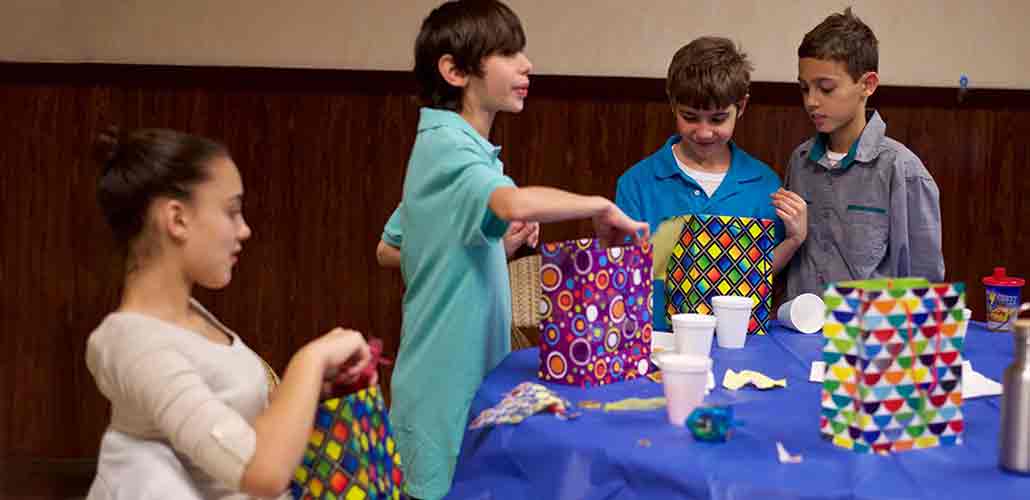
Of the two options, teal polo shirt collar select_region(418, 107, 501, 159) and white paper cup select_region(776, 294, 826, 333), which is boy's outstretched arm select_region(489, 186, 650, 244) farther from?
white paper cup select_region(776, 294, 826, 333)

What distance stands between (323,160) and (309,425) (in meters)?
2.76

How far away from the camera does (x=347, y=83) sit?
4023mm

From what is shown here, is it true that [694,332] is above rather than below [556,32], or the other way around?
below

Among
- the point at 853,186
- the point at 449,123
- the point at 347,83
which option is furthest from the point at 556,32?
the point at 449,123

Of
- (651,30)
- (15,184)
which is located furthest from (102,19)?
(651,30)

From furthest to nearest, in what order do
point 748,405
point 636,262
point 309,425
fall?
point 636,262, point 748,405, point 309,425

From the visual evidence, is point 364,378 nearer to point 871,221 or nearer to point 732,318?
point 732,318

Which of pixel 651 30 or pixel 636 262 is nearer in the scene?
pixel 636 262

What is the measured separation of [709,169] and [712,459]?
1.42 meters

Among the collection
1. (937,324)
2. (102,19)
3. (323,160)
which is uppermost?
(102,19)

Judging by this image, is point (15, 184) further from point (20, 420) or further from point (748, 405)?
point (748, 405)

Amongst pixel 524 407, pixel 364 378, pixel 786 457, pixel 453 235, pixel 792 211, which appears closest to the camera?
pixel 786 457

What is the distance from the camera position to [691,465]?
1423 millimetres

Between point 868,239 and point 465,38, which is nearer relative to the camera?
point 465,38
